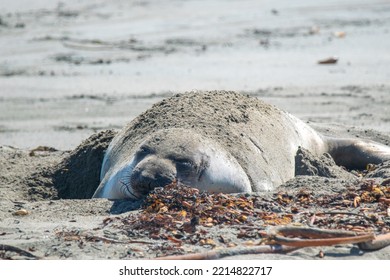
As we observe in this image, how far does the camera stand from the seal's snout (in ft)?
22.5

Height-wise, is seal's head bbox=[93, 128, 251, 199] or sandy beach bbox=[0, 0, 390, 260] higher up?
seal's head bbox=[93, 128, 251, 199]

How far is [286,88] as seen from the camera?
42.6 feet

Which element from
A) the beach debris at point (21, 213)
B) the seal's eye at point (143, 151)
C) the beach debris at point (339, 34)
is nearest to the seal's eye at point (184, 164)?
A: the seal's eye at point (143, 151)

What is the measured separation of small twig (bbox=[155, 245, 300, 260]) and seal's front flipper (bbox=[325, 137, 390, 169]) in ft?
11.7

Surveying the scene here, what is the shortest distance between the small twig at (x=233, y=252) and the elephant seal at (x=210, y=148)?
54.4 inches

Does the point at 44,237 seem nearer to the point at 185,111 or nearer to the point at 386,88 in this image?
the point at 185,111

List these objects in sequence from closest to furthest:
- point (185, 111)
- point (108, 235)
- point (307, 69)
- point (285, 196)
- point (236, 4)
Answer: point (108, 235)
point (285, 196)
point (185, 111)
point (307, 69)
point (236, 4)

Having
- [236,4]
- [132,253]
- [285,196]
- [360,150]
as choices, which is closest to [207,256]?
[132,253]

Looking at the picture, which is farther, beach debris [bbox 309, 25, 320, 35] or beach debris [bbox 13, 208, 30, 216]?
beach debris [bbox 309, 25, 320, 35]

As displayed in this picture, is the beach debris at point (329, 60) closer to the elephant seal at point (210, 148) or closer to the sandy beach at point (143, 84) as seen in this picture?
the sandy beach at point (143, 84)

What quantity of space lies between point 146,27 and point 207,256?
41.5 ft

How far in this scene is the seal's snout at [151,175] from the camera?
6844 mm

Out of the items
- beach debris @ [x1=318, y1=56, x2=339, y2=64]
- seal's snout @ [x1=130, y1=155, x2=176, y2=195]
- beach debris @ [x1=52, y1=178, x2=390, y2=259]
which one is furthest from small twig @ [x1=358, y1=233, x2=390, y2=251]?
beach debris @ [x1=318, y1=56, x2=339, y2=64]

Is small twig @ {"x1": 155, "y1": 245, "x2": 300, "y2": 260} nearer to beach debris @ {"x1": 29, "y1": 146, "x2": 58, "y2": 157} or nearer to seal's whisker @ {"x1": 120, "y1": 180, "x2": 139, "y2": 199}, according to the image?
seal's whisker @ {"x1": 120, "y1": 180, "x2": 139, "y2": 199}
